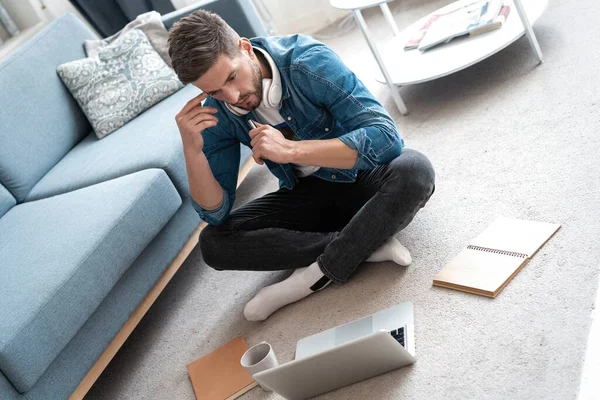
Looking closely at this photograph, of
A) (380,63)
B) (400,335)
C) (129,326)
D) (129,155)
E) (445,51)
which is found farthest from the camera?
(445,51)

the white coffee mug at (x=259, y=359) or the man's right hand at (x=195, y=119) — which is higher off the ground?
the man's right hand at (x=195, y=119)

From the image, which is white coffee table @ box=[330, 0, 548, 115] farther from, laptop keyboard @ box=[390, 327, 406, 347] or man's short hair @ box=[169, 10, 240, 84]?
laptop keyboard @ box=[390, 327, 406, 347]

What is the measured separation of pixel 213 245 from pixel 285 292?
26 cm

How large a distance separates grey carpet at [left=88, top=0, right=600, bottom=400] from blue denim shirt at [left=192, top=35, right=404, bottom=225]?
1.04ft

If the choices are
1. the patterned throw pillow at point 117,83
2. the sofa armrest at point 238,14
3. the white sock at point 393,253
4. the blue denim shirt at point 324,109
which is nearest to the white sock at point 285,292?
the white sock at point 393,253

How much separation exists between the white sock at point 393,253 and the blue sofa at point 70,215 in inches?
27.8

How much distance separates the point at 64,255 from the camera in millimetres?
2068

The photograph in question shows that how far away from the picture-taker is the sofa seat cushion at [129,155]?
97.0 inches

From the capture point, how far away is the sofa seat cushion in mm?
2465

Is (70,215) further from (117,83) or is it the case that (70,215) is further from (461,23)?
(461,23)

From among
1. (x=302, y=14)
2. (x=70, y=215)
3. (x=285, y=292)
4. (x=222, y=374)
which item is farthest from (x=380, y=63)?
(x=302, y=14)

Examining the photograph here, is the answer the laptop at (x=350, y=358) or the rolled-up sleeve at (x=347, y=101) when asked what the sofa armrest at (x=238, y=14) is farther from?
the laptop at (x=350, y=358)

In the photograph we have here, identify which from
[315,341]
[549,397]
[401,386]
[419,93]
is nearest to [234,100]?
[315,341]

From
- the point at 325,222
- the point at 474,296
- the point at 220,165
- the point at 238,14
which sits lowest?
the point at 474,296
